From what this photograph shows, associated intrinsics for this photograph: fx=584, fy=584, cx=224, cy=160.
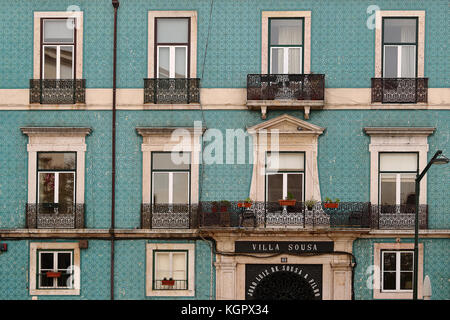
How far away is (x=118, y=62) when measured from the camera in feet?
56.3

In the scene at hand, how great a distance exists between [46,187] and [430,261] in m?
11.3

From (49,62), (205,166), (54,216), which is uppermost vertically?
(49,62)

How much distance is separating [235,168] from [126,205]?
3.35 meters

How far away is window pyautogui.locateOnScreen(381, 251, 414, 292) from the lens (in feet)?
54.6

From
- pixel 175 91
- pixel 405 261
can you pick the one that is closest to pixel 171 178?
pixel 175 91

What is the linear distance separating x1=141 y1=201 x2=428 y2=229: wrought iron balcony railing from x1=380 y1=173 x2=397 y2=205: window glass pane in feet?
0.74

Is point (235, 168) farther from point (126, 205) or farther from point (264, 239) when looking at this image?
point (126, 205)

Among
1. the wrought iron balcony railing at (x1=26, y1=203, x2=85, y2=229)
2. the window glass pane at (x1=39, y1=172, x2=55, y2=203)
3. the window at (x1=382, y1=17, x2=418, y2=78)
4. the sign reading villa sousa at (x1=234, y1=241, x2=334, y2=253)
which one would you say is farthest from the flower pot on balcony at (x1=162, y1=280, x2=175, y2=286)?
the window at (x1=382, y1=17, x2=418, y2=78)

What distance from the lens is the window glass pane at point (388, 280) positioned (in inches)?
655

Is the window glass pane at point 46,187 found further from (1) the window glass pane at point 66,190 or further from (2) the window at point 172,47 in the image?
(2) the window at point 172,47

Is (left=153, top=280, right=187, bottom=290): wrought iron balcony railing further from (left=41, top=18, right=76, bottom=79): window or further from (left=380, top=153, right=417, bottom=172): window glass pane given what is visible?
(left=380, top=153, right=417, bottom=172): window glass pane

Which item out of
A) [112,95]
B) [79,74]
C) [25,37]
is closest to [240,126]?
[112,95]

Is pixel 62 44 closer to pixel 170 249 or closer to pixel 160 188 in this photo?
pixel 160 188

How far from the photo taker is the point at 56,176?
17.1 meters
